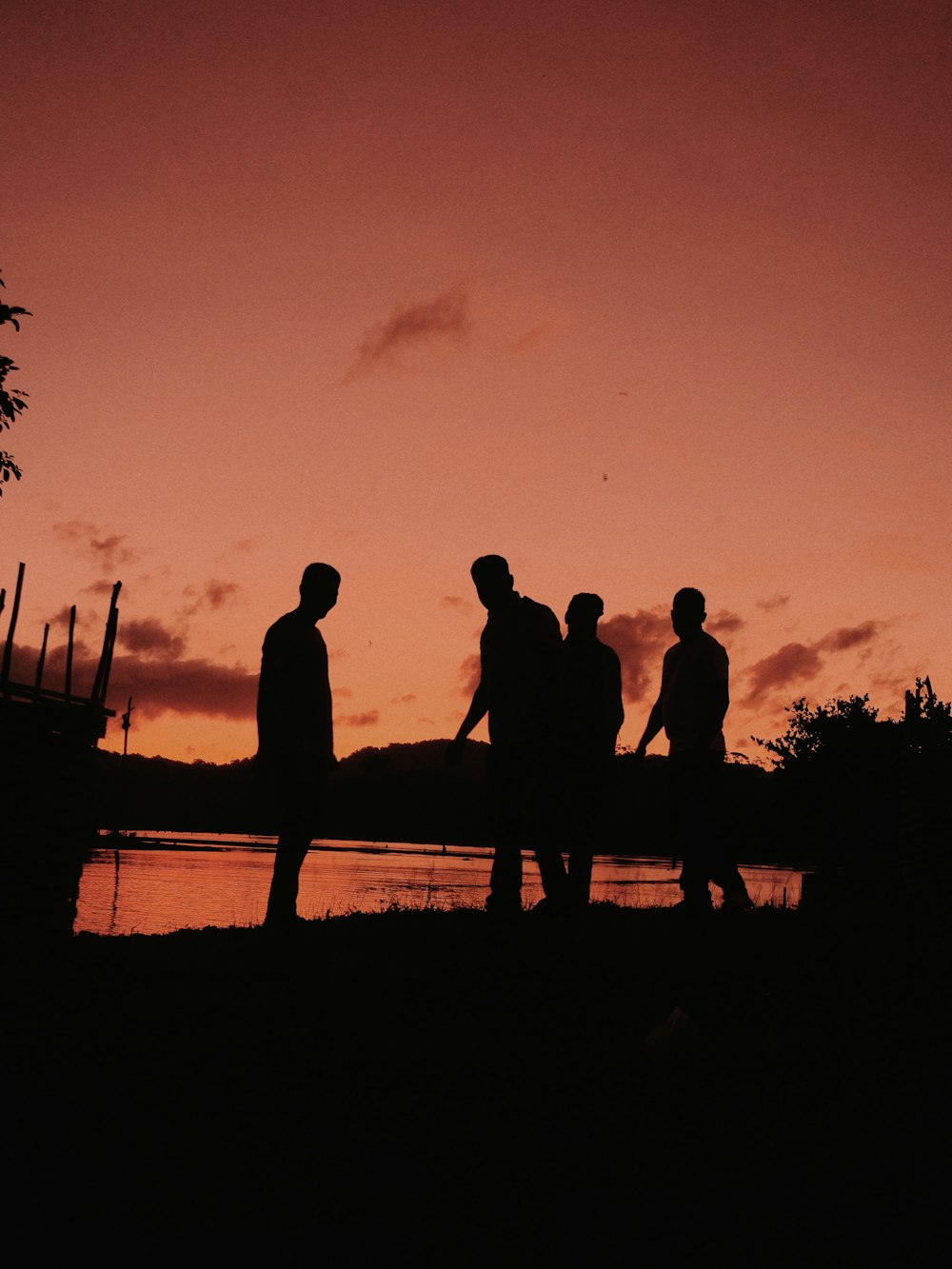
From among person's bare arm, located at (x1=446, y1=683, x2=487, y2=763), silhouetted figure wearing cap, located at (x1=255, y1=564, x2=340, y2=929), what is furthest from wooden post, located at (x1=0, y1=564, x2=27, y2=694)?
person's bare arm, located at (x1=446, y1=683, x2=487, y2=763)

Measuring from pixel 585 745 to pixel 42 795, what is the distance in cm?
430

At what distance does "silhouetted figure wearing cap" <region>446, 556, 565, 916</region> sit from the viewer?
7.65m

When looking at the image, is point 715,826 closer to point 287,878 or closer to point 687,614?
point 687,614

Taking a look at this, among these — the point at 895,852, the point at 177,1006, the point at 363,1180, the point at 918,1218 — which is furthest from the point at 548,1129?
the point at 895,852

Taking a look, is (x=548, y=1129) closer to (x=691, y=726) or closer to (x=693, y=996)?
(x=693, y=996)

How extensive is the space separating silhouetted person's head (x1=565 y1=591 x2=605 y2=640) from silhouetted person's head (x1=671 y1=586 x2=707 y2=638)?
895mm

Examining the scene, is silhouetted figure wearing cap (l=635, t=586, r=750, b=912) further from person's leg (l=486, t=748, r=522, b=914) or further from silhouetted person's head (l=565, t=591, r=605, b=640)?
person's leg (l=486, t=748, r=522, b=914)

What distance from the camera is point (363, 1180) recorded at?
11.3ft

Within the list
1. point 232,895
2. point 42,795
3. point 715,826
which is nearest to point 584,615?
point 715,826

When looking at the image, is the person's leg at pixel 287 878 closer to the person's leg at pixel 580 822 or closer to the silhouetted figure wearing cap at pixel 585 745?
the silhouetted figure wearing cap at pixel 585 745

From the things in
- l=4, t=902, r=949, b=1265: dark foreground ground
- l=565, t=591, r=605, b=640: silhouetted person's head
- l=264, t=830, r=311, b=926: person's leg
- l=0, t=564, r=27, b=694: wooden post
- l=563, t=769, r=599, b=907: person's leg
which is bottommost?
l=4, t=902, r=949, b=1265: dark foreground ground

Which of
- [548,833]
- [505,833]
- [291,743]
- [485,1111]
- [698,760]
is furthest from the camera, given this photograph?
[698,760]

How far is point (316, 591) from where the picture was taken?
8359 millimetres

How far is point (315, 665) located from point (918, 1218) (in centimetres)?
570
